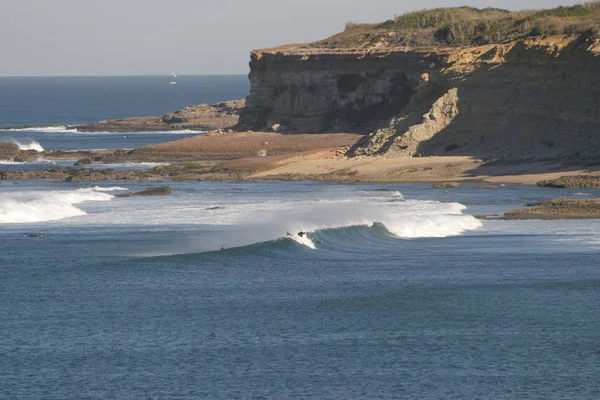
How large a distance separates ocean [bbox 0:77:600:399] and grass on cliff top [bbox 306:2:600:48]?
26167 mm

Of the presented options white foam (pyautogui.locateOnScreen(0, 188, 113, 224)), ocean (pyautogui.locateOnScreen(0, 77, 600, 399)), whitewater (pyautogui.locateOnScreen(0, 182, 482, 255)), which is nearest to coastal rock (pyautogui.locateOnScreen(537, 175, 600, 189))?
ocean (pyautogui.locateOnScreen(0, 77, 600, 399))

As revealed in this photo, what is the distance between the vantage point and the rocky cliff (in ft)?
201

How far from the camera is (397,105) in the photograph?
79562 millimetres

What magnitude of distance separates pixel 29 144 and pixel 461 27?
34.5 meters

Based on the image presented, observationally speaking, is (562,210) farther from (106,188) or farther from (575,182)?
(106,188)

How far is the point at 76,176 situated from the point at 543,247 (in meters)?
36.5

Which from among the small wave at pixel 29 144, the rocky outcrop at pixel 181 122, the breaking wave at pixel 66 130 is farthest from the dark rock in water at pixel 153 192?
the rocky outcrop at pixel 181 122

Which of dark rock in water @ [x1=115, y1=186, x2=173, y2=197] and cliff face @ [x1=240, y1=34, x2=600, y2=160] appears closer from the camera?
dark rock in water @ [x1=115, y1=186, x2=173, y2=197]

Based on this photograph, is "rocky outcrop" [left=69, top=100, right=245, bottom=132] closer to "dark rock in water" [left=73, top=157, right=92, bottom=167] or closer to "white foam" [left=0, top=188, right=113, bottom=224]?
"dark rock in water" [left=73, top=157, right=92, bottom=167]

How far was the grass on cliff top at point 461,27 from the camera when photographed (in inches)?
2859

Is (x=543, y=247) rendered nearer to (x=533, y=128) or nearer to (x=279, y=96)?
(x=533, y=128)

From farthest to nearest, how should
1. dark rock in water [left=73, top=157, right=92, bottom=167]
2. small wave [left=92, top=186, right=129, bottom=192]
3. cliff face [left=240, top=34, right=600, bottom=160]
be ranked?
dark rock in water [left=73, top=157, right=92, bottom=167], cliff face [left=240, top=34, right=600, bottom=160], small wave [left=92, top=186, right=129, bottom=192]

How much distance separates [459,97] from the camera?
6731 cm

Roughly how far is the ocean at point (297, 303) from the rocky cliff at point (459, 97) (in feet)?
44.9
